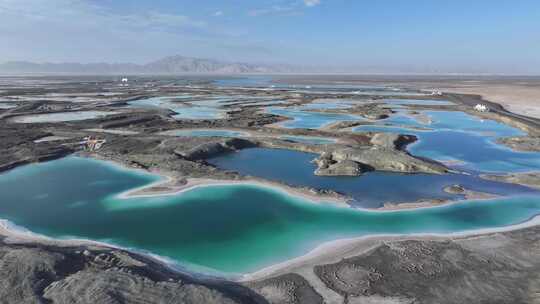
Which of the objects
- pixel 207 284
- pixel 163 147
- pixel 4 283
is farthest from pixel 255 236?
pixel 163 147

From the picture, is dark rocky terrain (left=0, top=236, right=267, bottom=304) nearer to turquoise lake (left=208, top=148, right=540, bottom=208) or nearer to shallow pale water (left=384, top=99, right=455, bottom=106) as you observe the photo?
turquoise lake (left=208, top=148, right=540, bottom=208)

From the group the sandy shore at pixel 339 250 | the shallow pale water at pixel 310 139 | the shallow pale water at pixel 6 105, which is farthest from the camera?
the shallow pale water at pixel 6 105

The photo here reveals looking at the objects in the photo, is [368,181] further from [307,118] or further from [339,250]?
[307,118]

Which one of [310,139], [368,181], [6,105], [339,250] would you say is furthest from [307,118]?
[6,105]

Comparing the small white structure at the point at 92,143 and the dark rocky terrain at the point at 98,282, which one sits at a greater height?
the small white structure at the point at 92,143

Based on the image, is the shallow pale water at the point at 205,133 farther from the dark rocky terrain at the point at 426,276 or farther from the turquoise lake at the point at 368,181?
the dark rocky terrain at the point at 426,276

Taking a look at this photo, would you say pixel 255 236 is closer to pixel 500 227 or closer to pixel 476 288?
pixel 476 288

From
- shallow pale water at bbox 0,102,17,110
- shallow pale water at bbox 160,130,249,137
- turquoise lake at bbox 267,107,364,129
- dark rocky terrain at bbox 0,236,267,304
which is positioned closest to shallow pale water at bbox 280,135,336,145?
shallow pale water at bbox 160,130,249,137

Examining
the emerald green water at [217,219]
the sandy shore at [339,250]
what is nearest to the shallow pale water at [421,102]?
the emerald green water at [217,219]
